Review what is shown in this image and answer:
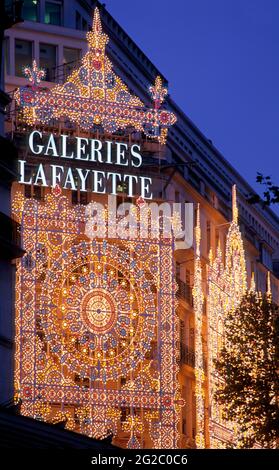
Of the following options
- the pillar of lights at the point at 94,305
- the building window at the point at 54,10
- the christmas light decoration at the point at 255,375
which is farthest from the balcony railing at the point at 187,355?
the building window at the point at 54,10

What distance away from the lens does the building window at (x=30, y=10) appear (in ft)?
285

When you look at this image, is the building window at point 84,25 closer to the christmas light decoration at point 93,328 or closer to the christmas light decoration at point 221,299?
the christmas light decoration at point 221,299

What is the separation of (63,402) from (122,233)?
8.56 m

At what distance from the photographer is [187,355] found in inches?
3342

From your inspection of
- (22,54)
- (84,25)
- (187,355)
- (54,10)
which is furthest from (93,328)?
(84,25)

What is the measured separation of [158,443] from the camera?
75.4 m

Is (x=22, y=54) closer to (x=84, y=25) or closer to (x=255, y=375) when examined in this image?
(x=84, y=25)

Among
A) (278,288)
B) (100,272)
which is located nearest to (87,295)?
(100,272)

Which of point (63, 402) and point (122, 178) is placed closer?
point (63, 402)

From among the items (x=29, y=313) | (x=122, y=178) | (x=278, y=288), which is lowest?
(x=29, y=313)

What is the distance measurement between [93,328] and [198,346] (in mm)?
9198

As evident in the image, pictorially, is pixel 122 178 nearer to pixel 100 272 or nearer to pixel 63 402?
pixel 100 272

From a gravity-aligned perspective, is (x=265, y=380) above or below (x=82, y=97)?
below

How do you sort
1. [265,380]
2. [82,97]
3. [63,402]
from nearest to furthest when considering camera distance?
[265,380] → [63,402] → [82,97]
